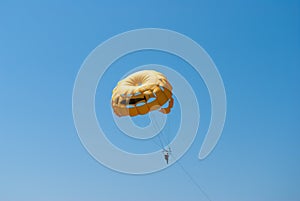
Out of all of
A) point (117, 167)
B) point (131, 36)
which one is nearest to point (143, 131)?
point (117, 167)

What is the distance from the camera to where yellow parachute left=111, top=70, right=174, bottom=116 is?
2233 cm

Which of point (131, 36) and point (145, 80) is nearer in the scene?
point (145, 80)

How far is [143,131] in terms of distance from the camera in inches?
993

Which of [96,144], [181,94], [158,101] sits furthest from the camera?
[181,94]

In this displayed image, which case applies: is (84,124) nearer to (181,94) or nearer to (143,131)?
(143,131)

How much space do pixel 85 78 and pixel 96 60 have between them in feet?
5.81

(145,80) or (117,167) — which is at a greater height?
(145,80)

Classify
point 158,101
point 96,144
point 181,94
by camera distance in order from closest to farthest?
point 158,101 → point 96,144 → point 181,94

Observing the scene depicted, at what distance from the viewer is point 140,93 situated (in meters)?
Result: 22.3

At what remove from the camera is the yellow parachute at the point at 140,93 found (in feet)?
73.3

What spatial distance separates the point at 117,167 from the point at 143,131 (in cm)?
356

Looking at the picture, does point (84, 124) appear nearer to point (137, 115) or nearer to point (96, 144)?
point (96, 144)

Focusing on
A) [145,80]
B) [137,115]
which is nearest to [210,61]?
[145,80]

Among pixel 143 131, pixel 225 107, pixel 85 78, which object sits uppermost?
pixel 85 78
